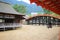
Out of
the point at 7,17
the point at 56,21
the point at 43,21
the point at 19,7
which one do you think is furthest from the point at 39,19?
the point at 7,17

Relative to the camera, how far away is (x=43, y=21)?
3519 centimetres

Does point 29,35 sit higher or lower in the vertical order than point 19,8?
lower

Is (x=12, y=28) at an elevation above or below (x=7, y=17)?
below

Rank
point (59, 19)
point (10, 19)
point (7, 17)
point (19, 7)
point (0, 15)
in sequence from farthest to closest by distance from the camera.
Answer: point (19, 7)
point (59, 19)
point (10, 19)
point (7, 17)
point (0, 15)

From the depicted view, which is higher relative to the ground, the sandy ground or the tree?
the tree

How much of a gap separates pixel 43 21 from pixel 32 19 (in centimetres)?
224

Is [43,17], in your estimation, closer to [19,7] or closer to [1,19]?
[19,7]

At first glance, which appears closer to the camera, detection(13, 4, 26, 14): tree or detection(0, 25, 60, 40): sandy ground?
detection(0, 25, 60, 40): sandy ground

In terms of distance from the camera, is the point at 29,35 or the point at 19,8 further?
the point at 19,8

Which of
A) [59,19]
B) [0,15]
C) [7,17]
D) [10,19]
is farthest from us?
[59,19]

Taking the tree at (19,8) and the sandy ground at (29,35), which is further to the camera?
the tree at (19,8)

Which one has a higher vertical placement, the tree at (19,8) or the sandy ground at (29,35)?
the tree at (19,8)

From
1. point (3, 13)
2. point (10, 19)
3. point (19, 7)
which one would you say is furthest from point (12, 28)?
point (19, 7)

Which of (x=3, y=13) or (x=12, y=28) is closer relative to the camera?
(x=3, y=13)
